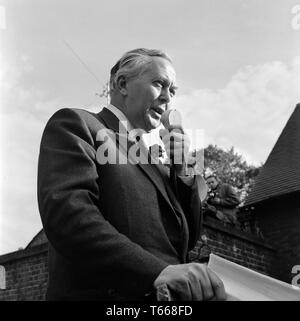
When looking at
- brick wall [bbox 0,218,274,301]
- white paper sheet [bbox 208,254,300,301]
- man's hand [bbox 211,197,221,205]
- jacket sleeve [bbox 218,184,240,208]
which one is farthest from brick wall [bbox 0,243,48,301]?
white paper sheet [bbox 208,254,300,301]

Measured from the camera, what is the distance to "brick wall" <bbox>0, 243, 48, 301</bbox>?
6.29m

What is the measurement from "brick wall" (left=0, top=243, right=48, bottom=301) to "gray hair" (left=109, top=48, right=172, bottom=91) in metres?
4.82

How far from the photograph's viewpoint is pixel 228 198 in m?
9.14

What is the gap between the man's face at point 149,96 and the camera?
5.66 ft

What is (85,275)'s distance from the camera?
1382mm

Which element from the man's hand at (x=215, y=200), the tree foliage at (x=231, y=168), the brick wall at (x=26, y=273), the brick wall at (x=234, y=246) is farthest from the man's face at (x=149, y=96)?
the tree foliage at (x=231, y=168)

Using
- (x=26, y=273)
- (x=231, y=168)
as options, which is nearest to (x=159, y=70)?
(x=26, y=273)

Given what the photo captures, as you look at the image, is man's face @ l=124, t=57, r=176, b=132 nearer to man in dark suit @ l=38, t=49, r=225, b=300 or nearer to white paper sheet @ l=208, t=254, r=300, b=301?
man in dark suit @ l=38, t=49, r=225, b=300

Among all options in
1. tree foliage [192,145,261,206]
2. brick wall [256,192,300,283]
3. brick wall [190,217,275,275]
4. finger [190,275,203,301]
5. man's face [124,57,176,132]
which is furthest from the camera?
tree foliage [192,145,261,206]

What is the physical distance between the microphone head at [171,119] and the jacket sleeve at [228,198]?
7.35 metres

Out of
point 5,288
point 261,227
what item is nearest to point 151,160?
point 5,288

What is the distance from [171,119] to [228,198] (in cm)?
766

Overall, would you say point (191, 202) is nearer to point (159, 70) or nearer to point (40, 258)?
point (159, 70)
